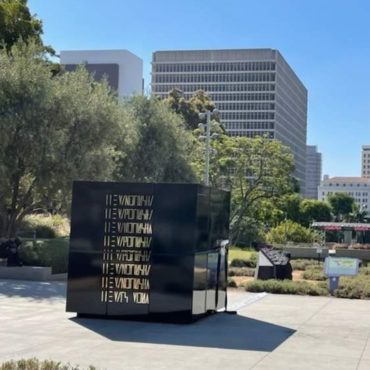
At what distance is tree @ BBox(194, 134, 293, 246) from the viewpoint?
4125 centimetres

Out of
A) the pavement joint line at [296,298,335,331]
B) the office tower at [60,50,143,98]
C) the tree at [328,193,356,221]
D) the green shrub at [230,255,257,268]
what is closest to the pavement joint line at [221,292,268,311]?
the pavement joint line at [296,298,335,331]

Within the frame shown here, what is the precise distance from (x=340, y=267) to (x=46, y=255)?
8547 millimetres

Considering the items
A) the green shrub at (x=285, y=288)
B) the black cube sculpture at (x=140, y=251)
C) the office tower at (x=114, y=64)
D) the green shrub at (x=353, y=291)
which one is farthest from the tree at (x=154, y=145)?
the office tower at (x=114, y=64)

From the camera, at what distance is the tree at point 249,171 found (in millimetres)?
41250

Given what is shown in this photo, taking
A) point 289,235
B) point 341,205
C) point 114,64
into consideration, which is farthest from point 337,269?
point 341,205

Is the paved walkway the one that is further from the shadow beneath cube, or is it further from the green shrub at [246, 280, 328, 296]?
the green shrub at [246, 280, 328, 296]

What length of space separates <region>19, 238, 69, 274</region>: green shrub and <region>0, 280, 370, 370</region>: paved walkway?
5.68 m

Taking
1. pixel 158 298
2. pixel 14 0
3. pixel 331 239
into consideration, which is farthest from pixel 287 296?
pixel 331 239

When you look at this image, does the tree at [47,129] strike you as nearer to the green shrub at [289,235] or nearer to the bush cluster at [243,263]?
the bush cluster at [243,263]

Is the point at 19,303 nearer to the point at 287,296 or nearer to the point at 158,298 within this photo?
the point at 158,298

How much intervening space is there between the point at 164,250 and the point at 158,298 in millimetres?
842

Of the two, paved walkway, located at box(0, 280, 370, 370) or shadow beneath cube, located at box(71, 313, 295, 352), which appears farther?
shadow beneath cube, located at box(71, 313, 295, 352)

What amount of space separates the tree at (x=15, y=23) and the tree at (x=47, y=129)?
5.37 meters

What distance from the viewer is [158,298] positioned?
1197 centimetres
